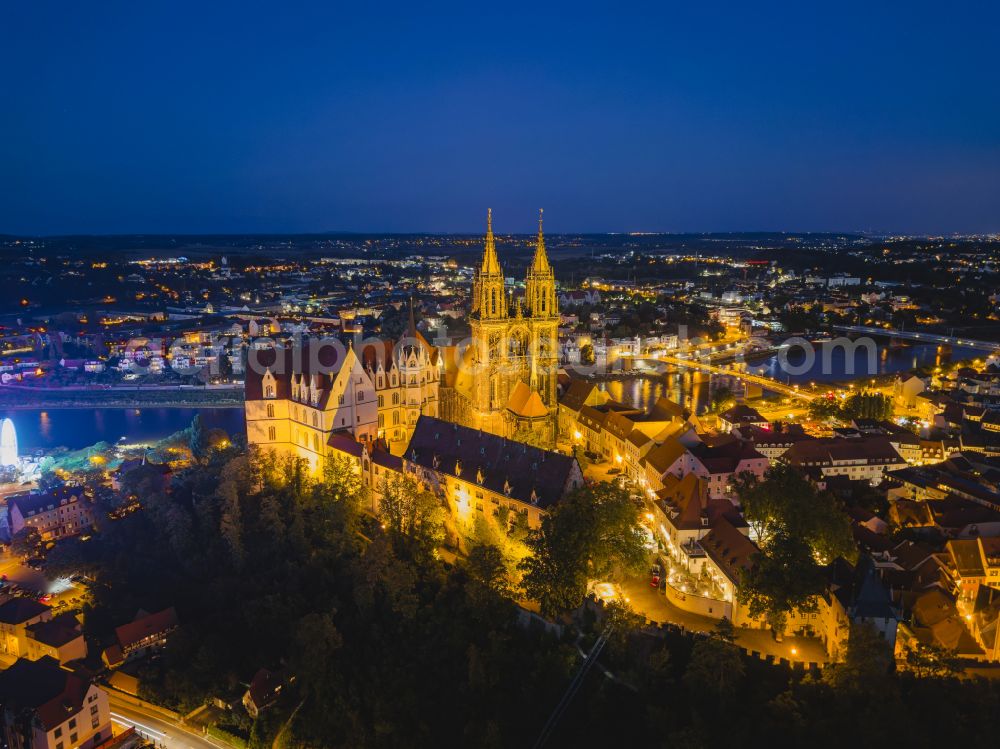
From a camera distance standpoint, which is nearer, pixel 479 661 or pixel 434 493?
pixel 479 661

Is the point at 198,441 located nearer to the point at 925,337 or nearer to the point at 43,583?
the point at 43,583

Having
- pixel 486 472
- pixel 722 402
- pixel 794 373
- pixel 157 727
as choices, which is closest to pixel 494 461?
pixel 486 472

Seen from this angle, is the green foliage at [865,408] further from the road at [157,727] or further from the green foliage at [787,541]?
the road at [157,727]

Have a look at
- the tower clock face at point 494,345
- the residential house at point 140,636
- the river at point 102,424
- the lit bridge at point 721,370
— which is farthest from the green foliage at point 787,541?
the river at point 102,424

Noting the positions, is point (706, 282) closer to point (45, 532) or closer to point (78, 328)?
point (78, 328)

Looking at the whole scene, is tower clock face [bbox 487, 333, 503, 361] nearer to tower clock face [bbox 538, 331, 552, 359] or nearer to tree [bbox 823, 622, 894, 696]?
tower clock face [bbox 538, 331, 552, 359]

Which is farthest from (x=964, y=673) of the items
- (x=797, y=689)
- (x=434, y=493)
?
(x=434, y=493)
